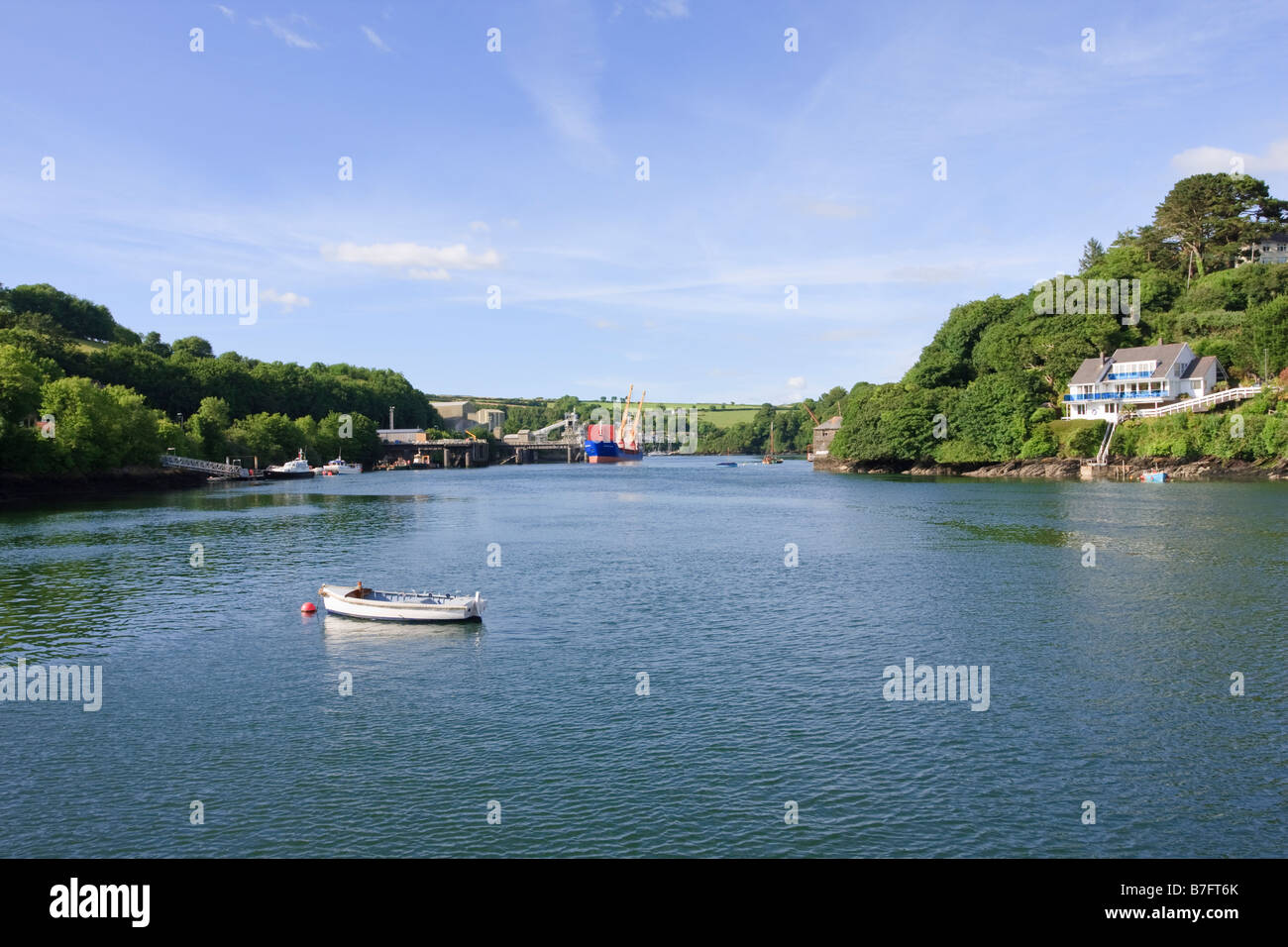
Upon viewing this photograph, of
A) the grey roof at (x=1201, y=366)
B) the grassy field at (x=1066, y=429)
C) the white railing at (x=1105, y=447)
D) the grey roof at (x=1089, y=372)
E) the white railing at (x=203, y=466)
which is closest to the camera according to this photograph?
the white railing at (x=1105, y=447)

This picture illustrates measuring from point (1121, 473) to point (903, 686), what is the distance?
377 feet

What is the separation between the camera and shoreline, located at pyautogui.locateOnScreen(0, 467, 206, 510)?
10694cm

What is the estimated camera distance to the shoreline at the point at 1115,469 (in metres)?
112

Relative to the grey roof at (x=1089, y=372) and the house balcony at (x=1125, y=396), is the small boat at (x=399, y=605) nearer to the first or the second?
the house balcony at (x=1125, y=396)

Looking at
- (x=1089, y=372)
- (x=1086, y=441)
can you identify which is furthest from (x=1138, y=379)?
(x=1086, y=441)

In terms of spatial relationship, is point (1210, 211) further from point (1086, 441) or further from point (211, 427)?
point (211, 427)

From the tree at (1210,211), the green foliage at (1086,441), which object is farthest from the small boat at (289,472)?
the tree at (1210,211)

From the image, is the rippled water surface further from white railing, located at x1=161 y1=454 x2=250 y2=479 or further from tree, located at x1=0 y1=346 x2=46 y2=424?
white railing, located at x1=161 y1=454 x2=250 y2=479

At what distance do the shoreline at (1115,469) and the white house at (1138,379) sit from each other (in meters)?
12.5

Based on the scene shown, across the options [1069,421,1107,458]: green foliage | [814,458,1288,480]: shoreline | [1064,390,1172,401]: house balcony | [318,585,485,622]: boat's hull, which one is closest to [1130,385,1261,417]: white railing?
[1064,390,1172,401]: house balcony

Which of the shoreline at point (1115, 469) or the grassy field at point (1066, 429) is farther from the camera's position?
the grassy field at point (1066, 429)

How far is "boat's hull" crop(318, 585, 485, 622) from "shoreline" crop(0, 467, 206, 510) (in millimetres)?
81086
